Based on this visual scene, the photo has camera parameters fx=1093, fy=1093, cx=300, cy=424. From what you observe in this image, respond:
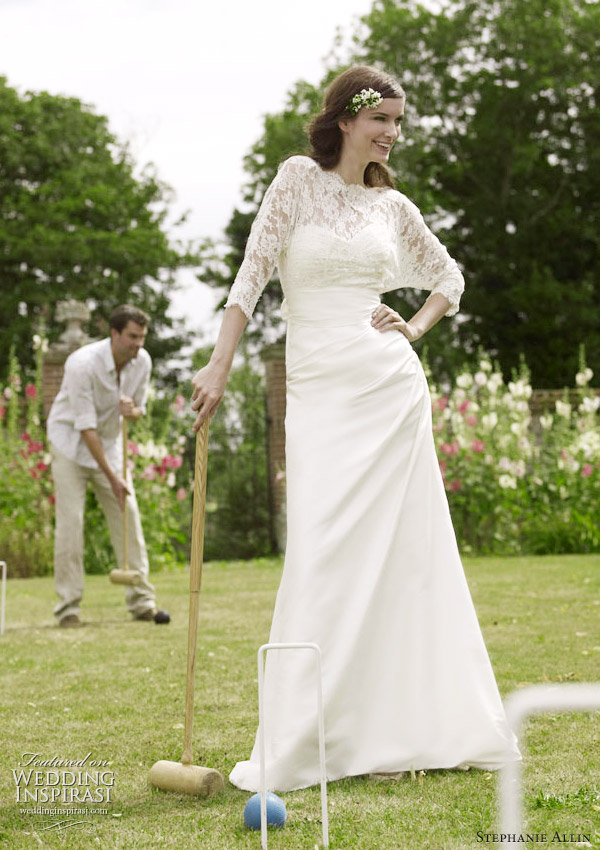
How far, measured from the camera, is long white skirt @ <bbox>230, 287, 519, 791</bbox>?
3.10 meters

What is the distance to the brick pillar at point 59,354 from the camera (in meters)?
12.1

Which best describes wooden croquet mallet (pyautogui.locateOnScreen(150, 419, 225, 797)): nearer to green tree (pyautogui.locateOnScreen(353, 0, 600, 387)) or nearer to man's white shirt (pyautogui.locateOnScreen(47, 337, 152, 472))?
man's white shirt (pyautogui.locateOnScreen(47, 337, 152, 472))

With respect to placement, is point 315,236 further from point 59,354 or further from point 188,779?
point 59,354

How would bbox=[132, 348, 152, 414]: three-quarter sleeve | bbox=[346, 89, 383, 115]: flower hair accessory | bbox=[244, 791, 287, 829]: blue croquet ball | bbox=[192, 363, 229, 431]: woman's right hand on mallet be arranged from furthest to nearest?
1. bbox=[132, 348, 152, 414]: three-quarter sleeve
2. bbox=[346, 89, 383, 115]: flower hair accessory
3. bbox=[192, 363, 229, 431]: woman's right hand on mallet
4. bbox=[244, 791, 287, 829]: blue croquet ball

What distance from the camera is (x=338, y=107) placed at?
3441mm

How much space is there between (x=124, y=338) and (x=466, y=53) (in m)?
21.6

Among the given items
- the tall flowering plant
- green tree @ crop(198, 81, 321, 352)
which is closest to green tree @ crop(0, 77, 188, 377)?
green tree @ crop(198, 81, 321, 352)

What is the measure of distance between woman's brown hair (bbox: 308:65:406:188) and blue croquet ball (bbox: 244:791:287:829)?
1905mm

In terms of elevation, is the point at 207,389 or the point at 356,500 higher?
the point at 207,389

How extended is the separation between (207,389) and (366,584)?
74 centimetres

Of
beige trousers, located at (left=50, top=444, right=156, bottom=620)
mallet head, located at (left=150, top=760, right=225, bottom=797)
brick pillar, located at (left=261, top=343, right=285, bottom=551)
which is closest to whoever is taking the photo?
mallet head, located at (left=150, top=760, right=225, bottom=797)

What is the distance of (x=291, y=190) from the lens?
333 centimetres

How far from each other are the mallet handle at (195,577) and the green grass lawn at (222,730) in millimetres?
201

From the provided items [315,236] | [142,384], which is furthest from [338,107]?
[142,384]
